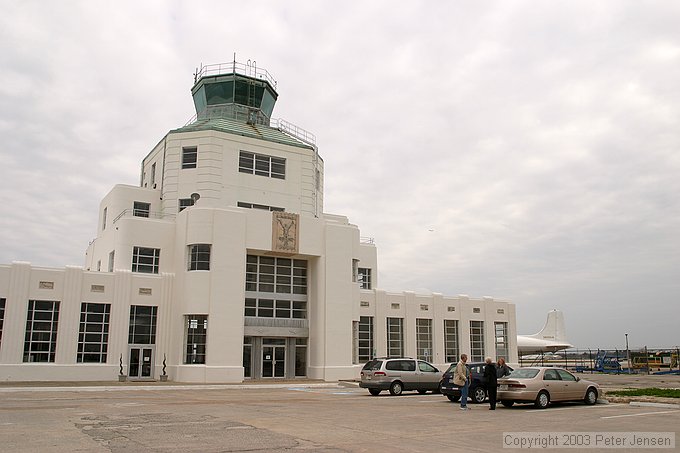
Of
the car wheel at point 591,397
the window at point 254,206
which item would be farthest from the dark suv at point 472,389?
the window at point 254,206

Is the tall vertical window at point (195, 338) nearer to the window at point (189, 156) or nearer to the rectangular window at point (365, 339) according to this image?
the window at point (189, 156)

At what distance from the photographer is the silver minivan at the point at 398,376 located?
25.5 meters

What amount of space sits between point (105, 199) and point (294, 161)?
13715 mm

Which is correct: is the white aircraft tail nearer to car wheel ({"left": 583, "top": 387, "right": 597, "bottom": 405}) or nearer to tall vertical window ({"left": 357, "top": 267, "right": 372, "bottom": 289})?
tall vertical window ({"left": 357, "top": 267, "right": 372, "bottom": 289})

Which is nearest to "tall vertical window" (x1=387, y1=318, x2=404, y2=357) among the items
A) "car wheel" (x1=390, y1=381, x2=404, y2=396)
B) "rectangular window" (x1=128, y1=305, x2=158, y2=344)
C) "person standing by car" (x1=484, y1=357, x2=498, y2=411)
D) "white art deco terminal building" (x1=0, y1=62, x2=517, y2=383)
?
"white art deco terminal building" (x1=0, y1=62, x2=517, y2=383)

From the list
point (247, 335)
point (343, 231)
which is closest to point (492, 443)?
point (247, 335)

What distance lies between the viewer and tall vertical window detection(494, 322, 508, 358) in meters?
50.3

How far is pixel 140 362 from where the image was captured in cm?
3472

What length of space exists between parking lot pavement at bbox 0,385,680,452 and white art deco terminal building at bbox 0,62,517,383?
11.4m

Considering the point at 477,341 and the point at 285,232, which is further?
the point at 477,341

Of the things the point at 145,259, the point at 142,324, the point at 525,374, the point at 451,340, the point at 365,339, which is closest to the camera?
the point at 525,374

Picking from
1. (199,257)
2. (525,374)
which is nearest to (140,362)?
(199,257)

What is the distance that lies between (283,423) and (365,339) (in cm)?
2955

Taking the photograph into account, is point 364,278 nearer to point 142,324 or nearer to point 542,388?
point 142,324
